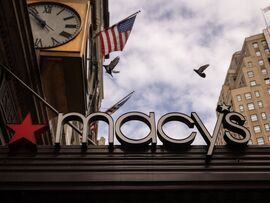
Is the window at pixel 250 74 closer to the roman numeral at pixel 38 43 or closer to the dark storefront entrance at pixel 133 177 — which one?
the roman numeral at pixel 38 43

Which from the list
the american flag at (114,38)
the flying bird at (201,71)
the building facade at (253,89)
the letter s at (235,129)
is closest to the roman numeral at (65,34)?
the american flag at (114,38)

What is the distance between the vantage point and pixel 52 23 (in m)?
15.1

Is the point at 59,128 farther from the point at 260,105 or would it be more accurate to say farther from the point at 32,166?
the point at 260,105

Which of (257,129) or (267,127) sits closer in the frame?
(267,127)

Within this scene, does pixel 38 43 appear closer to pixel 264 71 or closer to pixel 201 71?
pixel 201 71

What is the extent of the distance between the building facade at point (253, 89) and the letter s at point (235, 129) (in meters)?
80.2

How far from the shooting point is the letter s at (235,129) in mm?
8695

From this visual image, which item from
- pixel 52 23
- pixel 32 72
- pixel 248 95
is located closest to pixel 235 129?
pixel 32 72

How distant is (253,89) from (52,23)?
297 ft

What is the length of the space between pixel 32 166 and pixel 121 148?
1.70 m

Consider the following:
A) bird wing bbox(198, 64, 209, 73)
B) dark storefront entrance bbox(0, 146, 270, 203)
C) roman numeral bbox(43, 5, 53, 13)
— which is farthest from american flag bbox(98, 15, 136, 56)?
dark storefront entrance bbox(0, 146, 270, 203)
